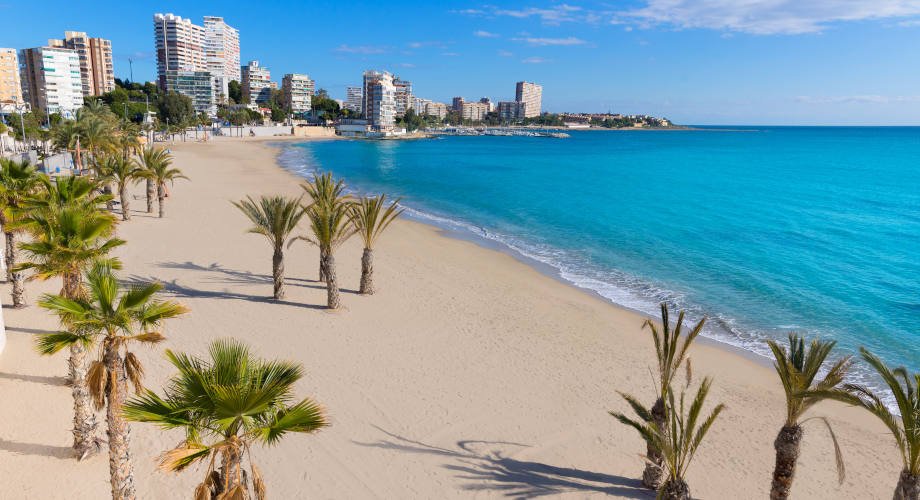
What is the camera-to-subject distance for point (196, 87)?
524ft

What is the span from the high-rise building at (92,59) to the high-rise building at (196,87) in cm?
1581

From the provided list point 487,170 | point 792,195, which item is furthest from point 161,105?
point 792,195

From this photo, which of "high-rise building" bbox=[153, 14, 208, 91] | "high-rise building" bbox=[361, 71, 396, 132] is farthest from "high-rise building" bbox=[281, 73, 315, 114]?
"high-rise building" bbox=[361, 71, 396, 132]

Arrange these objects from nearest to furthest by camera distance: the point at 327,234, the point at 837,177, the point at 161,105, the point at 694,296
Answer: the point at 327,234 → the point at 694,296 → the point at 837,177 → the point at 161,105

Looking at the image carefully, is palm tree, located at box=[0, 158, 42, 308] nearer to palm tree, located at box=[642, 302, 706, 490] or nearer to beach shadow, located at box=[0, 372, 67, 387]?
beach shadow, located at box=[0, 372, 67, 387]

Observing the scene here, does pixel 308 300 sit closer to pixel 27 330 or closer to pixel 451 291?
pixel 451 291

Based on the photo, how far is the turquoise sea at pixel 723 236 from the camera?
1873 centimetres

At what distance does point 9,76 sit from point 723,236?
496ft

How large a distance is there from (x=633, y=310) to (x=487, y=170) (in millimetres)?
53282

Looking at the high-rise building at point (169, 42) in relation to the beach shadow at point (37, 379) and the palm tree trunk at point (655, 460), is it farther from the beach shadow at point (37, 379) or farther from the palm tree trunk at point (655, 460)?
the palm tree trunk at point (655, 460)

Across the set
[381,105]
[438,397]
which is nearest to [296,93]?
[381,105]

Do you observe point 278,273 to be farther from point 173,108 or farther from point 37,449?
point 173,108

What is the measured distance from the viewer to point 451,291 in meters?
18.9

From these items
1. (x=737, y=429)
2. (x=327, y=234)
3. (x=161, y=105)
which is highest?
(x=161, y=105)
